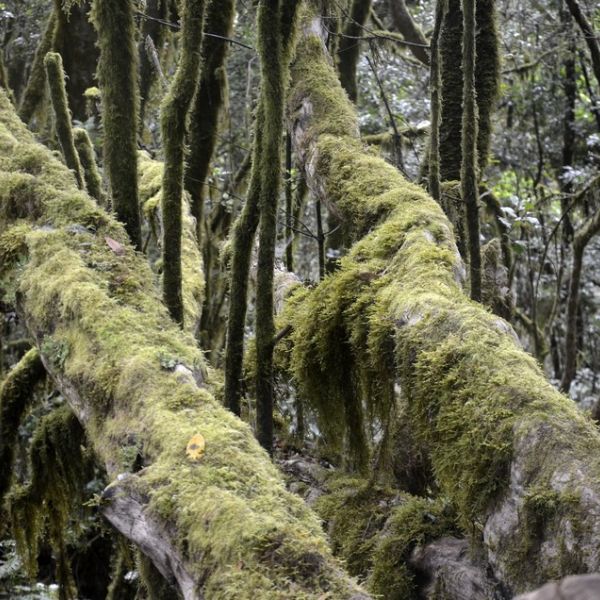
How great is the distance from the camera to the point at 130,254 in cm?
349

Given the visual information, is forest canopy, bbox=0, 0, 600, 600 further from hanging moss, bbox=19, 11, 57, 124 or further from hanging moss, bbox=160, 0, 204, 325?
hanging moss, bbox=19, 11, 57, 124

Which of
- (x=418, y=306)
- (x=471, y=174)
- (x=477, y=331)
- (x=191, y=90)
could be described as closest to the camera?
(x=477, y=331)

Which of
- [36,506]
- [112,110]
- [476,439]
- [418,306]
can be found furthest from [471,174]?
[36,506]

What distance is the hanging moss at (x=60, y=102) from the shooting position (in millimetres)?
4711

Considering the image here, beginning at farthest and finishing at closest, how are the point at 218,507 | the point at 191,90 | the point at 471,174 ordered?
the point at 471,174 < the point at 191,90 < the point at 218,507

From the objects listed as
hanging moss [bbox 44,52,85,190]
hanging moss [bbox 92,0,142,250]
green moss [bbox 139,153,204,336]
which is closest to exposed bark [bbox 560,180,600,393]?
green moss [bbox 139,153,204,336]

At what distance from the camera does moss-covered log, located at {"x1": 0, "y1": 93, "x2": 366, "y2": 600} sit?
1991mm

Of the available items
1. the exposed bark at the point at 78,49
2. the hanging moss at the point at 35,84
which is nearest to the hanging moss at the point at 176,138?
the hanging moss at the point at 35,84

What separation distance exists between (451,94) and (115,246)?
13.7ft

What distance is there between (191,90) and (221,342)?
4.20 metres

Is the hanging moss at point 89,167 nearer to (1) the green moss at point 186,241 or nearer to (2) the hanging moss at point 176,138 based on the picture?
(1) the green moss at point 186,241

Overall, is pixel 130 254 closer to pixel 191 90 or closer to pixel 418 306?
pixel 191 90

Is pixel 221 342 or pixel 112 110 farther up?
pixel 112 110

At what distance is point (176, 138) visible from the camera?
3.76m
